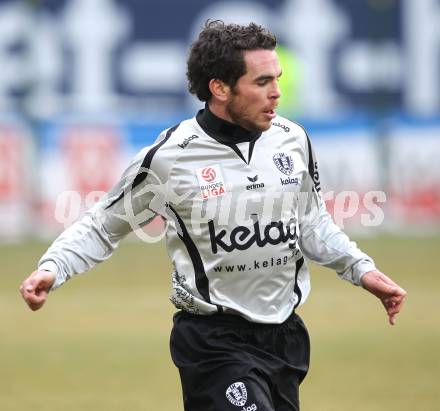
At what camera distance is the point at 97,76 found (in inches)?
A: 1035

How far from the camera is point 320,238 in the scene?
5.75 meters

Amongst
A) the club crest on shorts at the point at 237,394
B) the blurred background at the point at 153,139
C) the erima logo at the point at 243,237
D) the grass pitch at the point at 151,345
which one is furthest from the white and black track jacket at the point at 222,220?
the blurred background at the point at 153,139

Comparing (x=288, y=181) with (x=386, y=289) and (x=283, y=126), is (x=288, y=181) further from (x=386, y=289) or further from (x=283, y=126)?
(x=386, y=289)

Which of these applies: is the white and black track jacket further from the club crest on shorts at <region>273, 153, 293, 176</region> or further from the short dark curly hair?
the short dark curly hair

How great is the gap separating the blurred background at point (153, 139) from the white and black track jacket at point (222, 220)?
468cm

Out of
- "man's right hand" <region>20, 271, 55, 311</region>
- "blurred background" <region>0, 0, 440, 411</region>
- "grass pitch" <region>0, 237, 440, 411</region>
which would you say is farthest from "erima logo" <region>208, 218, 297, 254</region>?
"blurred background" <region>0, 0, 440, 411</region>

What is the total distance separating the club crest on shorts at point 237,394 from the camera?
5207 millimetres

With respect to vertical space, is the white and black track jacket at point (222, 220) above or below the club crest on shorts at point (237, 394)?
above

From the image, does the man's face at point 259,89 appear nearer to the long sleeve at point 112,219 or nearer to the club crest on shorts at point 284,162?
the club crest on shorts at point 284,162

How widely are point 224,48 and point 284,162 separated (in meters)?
0.62

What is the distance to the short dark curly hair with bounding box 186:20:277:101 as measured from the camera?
18.1 feet

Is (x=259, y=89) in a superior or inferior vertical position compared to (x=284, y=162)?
superior

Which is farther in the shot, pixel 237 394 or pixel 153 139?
pixel 153 139

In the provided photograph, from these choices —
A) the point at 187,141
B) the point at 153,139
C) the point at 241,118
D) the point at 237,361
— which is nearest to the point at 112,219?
the point at 187,141
